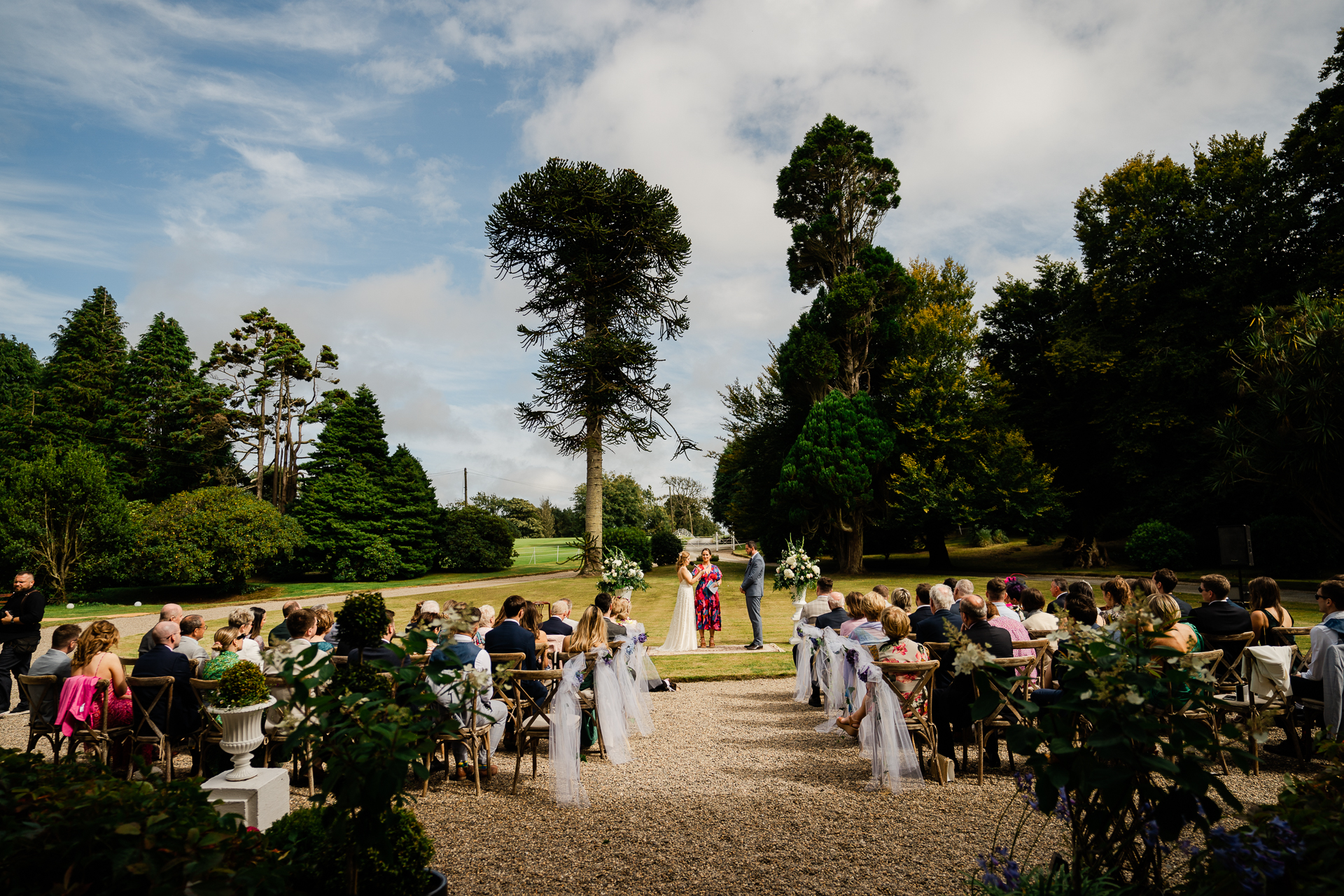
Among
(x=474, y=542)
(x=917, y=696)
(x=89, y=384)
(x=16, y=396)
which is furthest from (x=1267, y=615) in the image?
(x=16, y=396)

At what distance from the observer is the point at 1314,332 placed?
1576 cm

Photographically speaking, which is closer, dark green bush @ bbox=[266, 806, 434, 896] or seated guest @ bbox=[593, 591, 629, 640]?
dark green bush @ bbox=[266, 806, 434, 896]

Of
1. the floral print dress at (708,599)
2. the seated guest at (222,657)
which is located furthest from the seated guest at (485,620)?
the floral print dress at (708,599)

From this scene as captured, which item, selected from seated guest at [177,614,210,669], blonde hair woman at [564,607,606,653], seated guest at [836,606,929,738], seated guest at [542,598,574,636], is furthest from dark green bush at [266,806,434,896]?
seated guest at [542,598,574,636]

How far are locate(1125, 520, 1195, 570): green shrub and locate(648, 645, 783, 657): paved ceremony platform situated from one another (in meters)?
16.2

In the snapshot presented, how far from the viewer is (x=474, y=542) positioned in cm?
3438

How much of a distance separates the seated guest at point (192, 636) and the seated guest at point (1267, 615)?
366 inches

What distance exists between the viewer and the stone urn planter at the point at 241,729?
4.36 m

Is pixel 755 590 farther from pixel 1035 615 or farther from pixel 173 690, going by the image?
pixel 173 690

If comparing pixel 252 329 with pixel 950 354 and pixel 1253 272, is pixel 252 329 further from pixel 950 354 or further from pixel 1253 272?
pixel 1253 272

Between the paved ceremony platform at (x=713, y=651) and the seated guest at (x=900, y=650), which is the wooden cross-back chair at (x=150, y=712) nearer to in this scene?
the seated guest at (x=900, y=650)

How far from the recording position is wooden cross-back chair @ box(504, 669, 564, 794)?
18.4 feet

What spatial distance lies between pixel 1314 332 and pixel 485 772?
19.6 m

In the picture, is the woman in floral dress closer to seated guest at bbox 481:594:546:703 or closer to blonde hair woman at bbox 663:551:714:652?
blonde hair woman at bbox 663:551:714:652
